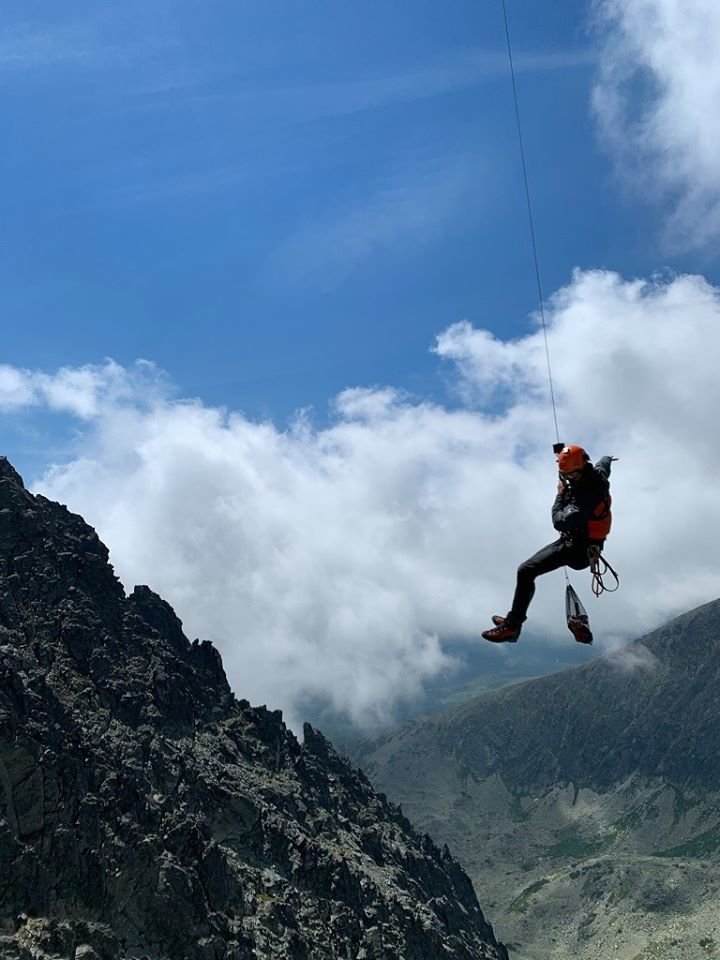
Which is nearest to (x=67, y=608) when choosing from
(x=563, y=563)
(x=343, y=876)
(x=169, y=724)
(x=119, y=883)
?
(x=169, y=724)

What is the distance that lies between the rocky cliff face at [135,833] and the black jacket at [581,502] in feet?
398

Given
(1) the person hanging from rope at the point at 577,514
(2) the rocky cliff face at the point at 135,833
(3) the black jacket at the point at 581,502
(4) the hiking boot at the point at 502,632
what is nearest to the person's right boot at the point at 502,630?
(4) the hiking boot at the point at 502,632

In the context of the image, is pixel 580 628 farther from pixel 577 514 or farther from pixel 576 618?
pixel 577 514

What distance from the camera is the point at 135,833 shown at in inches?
5507

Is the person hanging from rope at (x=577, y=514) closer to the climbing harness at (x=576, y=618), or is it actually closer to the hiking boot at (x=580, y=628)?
the climbing harness at (x=576, y=618)

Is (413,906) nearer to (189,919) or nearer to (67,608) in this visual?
(189,919)

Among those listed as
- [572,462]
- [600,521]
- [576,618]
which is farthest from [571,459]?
[576,618]

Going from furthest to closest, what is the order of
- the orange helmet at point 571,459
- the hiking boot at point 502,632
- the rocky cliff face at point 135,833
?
the rocky cliff face at point 135,833
the hiking boot at point 502,632
the orange helmet at point 571,459

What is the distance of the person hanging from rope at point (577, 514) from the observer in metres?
19.9

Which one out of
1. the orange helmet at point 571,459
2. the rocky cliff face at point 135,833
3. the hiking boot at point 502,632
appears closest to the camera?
the orange helmet at point 571,459

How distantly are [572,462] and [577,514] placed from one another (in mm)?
1311

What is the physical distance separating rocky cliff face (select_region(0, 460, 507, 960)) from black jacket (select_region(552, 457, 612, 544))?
12121cm

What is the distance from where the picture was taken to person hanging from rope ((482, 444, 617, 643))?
19.9 meters

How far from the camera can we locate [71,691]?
17412cm
